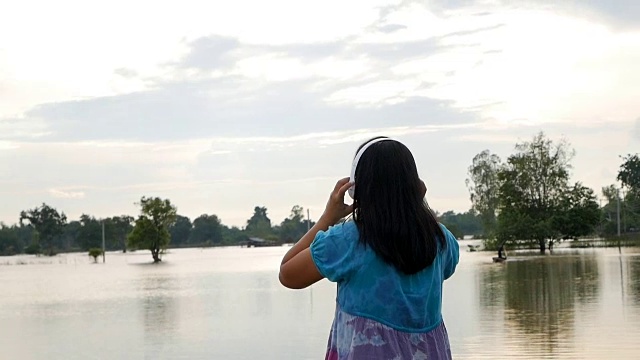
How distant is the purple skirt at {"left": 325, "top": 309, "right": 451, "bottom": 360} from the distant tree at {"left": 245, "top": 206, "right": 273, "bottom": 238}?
15991 cm

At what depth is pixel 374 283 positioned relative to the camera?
7.14ft

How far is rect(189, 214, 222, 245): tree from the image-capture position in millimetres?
153500

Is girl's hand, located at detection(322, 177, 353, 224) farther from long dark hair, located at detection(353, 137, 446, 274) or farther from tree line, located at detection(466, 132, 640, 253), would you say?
tree line, located at detection(466, 132, 640, 253)

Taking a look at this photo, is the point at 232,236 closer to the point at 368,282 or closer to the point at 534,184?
the point at 534,184

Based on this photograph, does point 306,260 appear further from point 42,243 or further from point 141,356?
point 42,243

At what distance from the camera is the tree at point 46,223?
12131 centimetres

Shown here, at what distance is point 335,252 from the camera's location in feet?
7.11

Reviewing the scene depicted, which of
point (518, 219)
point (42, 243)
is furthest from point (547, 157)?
point (42, 243)

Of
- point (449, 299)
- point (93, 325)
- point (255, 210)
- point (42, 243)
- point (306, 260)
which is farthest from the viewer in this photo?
point (255, 210)

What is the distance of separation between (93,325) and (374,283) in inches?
706

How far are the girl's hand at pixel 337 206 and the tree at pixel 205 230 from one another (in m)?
152

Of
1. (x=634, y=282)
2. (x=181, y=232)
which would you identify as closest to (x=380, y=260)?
(x=634, y=282)

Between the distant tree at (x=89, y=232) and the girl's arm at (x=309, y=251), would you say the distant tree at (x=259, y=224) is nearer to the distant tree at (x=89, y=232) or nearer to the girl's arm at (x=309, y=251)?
the distant tree at (x=89, y=232)

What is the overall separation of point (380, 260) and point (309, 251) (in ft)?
0.53
